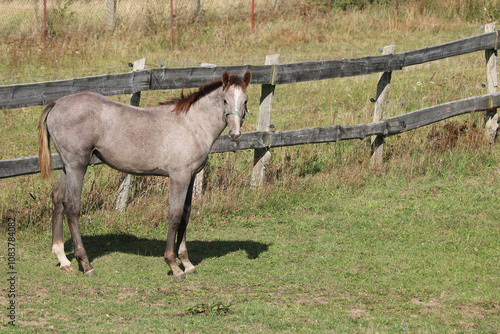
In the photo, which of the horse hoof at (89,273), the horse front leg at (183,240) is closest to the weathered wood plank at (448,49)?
the horse front leg at (183,240)

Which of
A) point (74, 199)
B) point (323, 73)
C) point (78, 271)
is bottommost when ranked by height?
point (78, 271)

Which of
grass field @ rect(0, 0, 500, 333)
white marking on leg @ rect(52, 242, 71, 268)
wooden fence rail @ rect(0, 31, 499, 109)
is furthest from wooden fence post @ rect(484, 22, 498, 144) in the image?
white marking on leg @ rect(52, 242, 71, 268)

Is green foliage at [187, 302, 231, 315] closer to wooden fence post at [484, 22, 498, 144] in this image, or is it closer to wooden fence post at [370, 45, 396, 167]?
wooden fence post at [370, 45, 396, 167]

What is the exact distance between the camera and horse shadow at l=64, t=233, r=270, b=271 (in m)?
6.77

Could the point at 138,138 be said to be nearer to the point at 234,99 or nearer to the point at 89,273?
the point at 234,99

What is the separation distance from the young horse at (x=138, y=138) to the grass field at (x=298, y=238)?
652 mm

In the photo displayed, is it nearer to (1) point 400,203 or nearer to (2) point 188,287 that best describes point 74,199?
(2) point 188,287

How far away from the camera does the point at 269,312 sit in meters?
5.27

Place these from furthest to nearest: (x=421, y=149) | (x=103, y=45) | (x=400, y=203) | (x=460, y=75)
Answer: (x=103, y=45) → (x=460, y=75) → (x=421, y=149) → (x=400, y=203)

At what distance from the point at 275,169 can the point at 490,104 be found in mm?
4372

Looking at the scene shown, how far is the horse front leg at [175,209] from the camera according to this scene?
600cm

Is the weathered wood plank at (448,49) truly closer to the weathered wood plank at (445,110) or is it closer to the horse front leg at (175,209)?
the weathered wood plank at (445,110)

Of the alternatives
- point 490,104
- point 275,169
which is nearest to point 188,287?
point 275,169

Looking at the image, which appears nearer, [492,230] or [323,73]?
[492,230]
